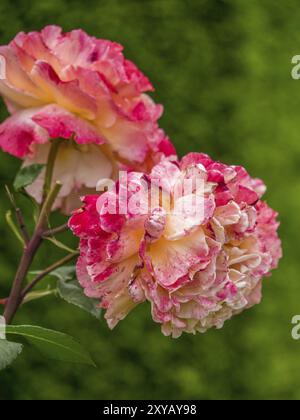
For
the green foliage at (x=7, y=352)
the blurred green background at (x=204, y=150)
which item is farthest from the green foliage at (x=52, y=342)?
the blurred green background at (x=204, y=150)

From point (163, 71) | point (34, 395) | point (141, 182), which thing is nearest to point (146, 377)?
point (34, 395)

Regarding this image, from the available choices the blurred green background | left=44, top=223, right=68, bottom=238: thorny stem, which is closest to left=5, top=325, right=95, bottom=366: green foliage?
left=44, top=223, right=68, bottom=238: thorny stem

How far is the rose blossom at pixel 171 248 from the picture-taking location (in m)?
0.52

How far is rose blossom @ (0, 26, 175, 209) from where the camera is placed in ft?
2.12

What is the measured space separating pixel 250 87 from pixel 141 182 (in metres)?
0.92

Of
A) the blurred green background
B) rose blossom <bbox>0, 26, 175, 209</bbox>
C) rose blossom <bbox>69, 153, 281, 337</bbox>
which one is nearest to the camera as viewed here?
rose blossom <bbox>69, 153, 281, 337</bbox>

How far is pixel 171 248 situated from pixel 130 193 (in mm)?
46

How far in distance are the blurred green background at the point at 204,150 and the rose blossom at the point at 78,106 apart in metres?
0.65

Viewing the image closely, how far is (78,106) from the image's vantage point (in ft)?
2.15

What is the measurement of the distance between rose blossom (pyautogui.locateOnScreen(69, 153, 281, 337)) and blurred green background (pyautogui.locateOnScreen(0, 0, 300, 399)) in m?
0.80

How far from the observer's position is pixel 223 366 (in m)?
1.38

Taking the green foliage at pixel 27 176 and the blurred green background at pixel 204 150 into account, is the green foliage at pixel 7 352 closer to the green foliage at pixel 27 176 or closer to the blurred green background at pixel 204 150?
the green foliage at pixel 27 176

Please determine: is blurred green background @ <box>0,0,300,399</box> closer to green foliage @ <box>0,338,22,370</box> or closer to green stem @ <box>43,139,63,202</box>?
green stem @ <box>43,139,63,202</box>

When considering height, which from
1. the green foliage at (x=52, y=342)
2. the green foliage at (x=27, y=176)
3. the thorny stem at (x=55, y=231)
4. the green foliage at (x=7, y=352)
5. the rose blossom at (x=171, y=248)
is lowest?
the green foliage at (x=7, y=352)
